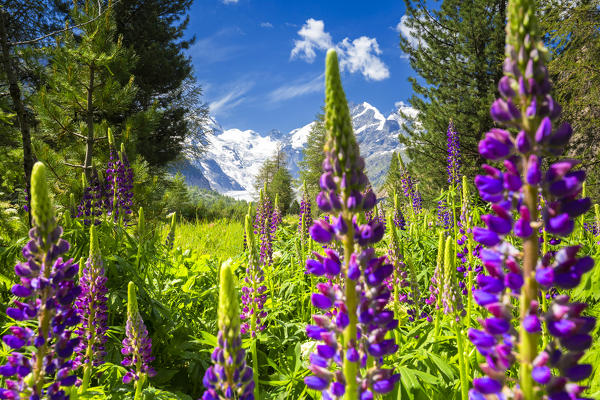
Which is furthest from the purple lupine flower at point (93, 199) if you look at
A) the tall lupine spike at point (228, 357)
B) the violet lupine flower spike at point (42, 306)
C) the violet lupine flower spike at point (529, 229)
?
the violet lupine flower spike at point (529, 229)

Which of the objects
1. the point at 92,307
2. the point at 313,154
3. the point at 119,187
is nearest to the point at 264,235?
the point at 119,187

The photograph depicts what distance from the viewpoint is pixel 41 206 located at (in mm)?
1409

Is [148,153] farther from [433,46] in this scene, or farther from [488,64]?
[488,64]

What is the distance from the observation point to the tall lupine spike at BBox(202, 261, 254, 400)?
1.19 metres

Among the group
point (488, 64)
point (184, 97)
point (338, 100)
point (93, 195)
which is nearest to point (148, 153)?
point (184, 97)

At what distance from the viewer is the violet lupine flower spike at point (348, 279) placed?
3.93 ft

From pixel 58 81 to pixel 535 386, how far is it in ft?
37.2

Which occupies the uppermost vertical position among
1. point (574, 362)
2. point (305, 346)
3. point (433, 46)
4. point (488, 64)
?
point (433, 46)

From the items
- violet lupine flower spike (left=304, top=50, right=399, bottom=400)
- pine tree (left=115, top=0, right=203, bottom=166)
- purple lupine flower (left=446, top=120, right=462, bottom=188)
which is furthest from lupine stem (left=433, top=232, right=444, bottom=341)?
pine tree (left=115, top=0, right=203, bottom=166)

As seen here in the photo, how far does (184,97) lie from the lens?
25.3 m

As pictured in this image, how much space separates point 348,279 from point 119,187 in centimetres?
493

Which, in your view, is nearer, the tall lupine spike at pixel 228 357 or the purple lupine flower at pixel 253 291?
the tall lupine spike at pixel 228 357

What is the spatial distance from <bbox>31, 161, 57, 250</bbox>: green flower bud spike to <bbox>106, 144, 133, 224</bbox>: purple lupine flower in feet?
12.7

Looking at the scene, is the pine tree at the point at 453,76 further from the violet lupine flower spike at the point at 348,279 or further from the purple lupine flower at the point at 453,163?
the violet lupine flower spike at the point at 348,279
